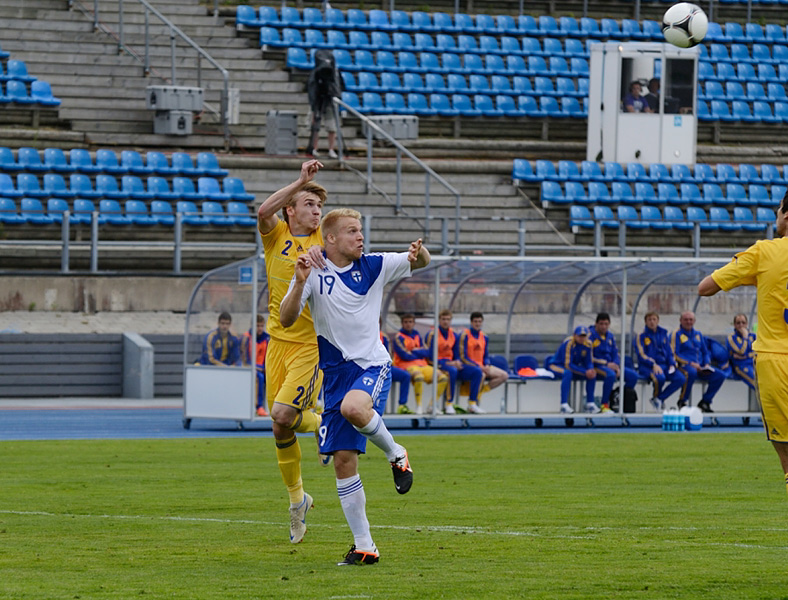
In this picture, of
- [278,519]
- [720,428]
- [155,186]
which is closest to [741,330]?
[720,428]

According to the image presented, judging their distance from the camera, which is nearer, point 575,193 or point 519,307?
point 519,307

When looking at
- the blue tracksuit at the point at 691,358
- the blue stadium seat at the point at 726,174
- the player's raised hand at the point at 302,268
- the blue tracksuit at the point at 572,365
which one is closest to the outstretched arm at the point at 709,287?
the player's raised hand at the point at 302,268

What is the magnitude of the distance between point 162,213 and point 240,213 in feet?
5.80

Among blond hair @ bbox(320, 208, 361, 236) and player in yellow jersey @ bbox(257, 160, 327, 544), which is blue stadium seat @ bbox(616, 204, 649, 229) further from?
blond hair @ bbox(320, 208, 361, 236)

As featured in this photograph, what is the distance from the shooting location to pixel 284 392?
8.80m

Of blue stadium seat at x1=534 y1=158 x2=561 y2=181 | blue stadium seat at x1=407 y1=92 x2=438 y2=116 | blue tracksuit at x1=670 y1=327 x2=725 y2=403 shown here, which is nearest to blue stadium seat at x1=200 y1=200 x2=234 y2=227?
blue stadium seat at x1=407 y1=92 x2=438 y2=116

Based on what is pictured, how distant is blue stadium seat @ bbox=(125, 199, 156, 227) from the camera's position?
24013 millimetres

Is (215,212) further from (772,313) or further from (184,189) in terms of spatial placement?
(772,313)

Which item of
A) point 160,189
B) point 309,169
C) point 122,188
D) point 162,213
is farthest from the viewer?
point 160,189

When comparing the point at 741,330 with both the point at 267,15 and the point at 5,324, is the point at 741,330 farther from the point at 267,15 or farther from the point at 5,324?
the point at 267,15

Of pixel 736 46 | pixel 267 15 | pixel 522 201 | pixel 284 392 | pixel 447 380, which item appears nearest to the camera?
pixel 284 392

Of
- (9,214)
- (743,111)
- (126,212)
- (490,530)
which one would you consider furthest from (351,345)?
(743,111)

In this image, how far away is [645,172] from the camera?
3061cm

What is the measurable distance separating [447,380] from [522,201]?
31.9 feet
